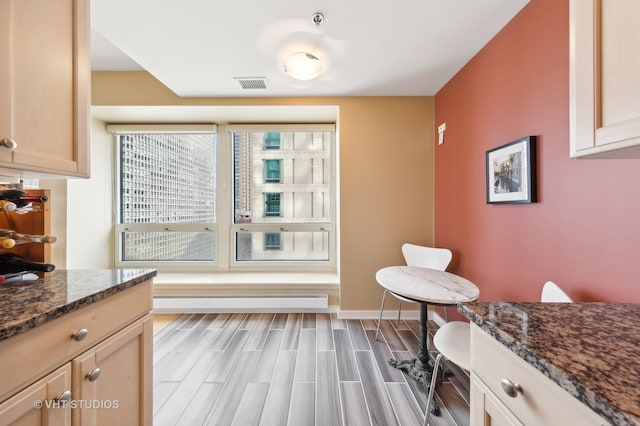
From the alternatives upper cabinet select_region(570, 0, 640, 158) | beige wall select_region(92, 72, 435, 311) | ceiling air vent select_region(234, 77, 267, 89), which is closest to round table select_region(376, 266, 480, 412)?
beige wall select_region(92, 72, 435, 311)

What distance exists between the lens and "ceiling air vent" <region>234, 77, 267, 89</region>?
2385 millimetres

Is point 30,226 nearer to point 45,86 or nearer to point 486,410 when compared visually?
point 45,86

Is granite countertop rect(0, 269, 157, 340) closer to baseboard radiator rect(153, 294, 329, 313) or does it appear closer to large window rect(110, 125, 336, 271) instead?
baseboard radiator rect(153, 294, 329, 313)

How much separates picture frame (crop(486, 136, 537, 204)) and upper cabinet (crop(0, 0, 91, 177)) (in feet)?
7.65

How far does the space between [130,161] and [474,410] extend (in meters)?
4.18

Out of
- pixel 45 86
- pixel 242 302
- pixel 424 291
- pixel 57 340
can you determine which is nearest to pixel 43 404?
pixel 57 340

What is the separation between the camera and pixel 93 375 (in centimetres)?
85

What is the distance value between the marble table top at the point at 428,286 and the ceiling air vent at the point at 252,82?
213 cm

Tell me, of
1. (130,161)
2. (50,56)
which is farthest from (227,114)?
(50,56)

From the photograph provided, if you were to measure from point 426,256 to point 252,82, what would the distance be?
8.04 feet

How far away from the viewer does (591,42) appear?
0.74 metres

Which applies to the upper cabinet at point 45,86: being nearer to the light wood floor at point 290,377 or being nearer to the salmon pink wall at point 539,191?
the light wood floor at point 290,377

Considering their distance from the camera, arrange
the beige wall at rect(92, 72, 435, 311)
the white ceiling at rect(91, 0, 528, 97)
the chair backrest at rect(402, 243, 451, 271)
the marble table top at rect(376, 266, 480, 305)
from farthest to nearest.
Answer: the beige wall at rect(92, 72, 435, 311) < the chair backrest at rect(402, 243, 451, 271) < the white ceiling at rect(91, 0, 528, 97) < the marble table top at rect(376, 266, 480, 305)

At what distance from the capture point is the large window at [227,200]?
3.29 metres
